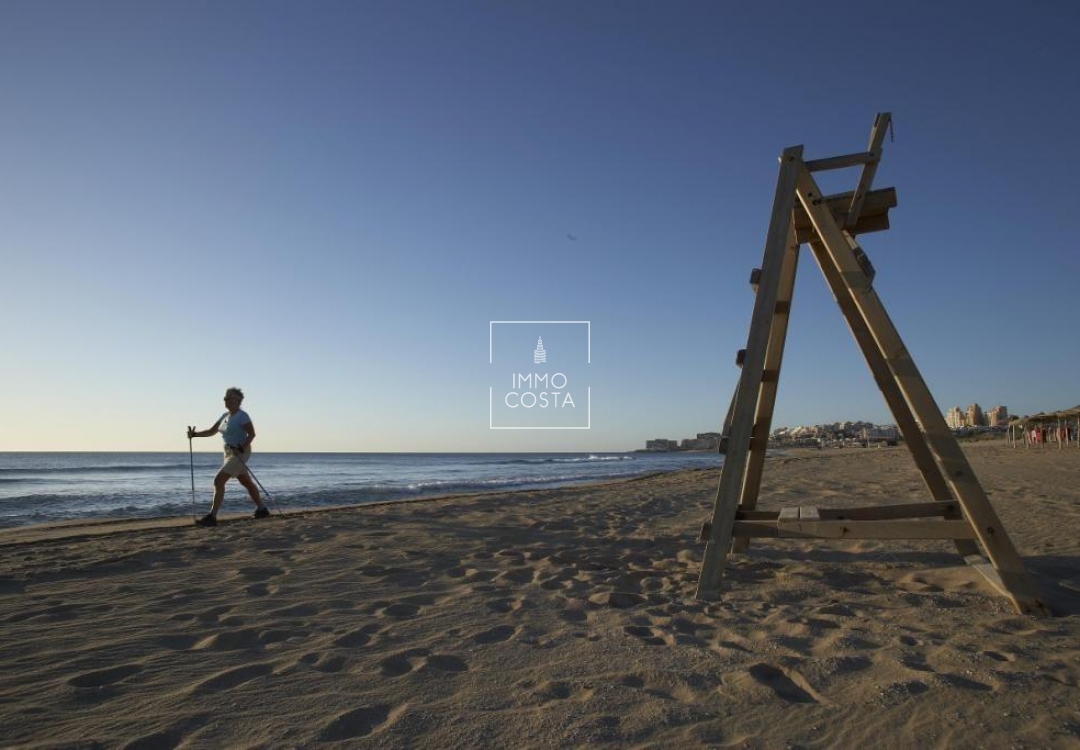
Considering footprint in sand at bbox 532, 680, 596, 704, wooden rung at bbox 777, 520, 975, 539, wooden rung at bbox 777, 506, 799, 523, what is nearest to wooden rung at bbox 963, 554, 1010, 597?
wooden rung at bbox 777, 520, 975, 539

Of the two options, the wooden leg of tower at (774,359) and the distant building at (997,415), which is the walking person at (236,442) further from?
the distant building at (997,415)

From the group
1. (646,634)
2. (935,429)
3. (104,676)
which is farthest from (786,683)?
(104,676)

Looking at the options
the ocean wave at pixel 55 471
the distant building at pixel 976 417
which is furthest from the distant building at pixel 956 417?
the ocean wave at pixel 55 471

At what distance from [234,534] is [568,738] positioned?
5594 mm

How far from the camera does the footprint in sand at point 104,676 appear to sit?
2.60 m

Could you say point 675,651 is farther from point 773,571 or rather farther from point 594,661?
point 773,571

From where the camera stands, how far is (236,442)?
25.9ft

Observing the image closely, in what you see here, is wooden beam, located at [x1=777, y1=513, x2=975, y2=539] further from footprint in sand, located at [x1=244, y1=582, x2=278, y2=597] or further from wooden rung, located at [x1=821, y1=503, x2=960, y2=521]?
footprint in sand, located at [x1=244, y1=582, x2=278, y2=597]

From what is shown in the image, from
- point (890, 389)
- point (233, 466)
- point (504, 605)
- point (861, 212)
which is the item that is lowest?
point (504, 605)

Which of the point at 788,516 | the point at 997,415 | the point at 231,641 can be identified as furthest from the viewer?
the point at 997,415

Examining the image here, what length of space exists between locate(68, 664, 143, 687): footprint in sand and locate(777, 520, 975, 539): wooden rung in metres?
3.66

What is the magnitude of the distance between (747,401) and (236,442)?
6.71 meters

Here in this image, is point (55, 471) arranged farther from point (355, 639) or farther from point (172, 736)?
point (172, 736)

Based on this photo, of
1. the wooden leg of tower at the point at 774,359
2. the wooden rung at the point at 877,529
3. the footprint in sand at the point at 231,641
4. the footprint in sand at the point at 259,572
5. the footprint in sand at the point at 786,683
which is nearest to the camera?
the footprint in sand at the point at 786,683
